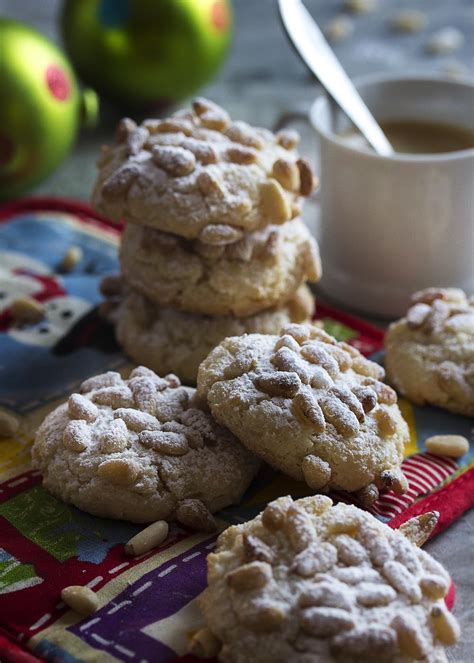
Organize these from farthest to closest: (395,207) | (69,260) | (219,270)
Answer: (69,260)
(395,207)
(219,270)

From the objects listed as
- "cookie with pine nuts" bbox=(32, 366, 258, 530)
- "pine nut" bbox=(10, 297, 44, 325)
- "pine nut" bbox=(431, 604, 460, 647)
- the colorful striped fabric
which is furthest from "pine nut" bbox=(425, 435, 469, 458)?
"pine nut" bbox=(10, 297, 44, 325)

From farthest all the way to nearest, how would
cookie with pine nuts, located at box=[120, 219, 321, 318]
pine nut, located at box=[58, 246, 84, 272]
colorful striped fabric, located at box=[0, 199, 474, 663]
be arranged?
pine nut, located at box=[58, 246, 84, 272] < cookie with pine nuts, located at box=[120, 219, 321, 318] < colorful striped fabric, located at box=[0, 199, 474, 663]

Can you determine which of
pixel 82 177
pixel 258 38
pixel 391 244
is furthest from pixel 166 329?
pixel 258 38

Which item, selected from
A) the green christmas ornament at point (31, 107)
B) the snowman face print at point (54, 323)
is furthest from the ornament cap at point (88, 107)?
the snowman face print at point (54, 323)

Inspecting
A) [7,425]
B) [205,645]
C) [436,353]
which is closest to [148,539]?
[205,645]

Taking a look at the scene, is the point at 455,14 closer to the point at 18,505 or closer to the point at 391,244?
the point at 391,244

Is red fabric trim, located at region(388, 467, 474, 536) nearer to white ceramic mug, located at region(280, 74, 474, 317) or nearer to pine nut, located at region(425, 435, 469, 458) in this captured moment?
pine nut, located at region(425, 435, 469, 458)

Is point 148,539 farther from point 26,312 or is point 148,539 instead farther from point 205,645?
point 26,312
